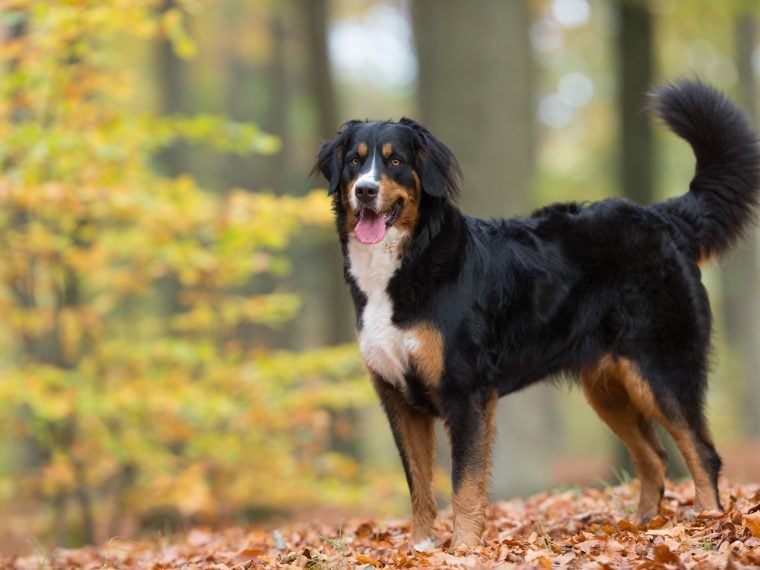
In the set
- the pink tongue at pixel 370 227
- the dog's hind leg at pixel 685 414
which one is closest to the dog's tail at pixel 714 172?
the dog's hind leg at pixel 685 414

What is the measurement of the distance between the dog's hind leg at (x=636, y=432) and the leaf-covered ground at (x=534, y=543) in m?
0.17

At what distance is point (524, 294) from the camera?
17.3 ft

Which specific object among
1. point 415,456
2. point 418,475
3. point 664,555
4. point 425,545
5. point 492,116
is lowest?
point 425,545

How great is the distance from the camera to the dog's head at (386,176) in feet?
16.2

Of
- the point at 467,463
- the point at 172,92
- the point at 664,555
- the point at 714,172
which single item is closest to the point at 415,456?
the point at 467,463

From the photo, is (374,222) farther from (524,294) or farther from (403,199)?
(524,294)

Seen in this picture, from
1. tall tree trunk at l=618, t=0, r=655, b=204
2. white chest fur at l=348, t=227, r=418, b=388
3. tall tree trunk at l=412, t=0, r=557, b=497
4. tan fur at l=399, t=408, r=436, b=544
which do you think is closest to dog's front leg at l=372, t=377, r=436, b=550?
tan fur at l=399, t=408, r=436, b=544

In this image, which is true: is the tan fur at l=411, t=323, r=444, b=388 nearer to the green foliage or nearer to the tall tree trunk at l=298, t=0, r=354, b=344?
the green foliage

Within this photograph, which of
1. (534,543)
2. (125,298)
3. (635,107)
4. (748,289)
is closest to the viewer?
(534,543)

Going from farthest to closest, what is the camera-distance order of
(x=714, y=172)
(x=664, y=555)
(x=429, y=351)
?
1. (x=714, y=172)
2. (x=429, y=351)
3. (x=664, y=555)

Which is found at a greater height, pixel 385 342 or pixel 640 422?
pixel 385 342

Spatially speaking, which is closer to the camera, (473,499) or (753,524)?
(753,524)

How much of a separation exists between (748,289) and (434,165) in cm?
1548

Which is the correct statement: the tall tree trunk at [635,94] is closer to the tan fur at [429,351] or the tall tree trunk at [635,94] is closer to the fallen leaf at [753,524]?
the tan fur at [429,351]
